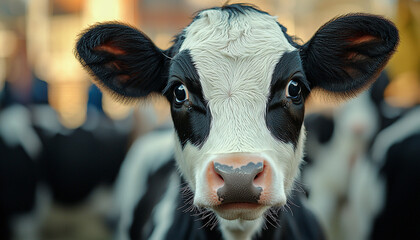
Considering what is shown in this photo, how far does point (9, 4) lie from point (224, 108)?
15077mm

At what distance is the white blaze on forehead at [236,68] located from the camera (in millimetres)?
2486

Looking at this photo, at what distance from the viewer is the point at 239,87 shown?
8.63ft

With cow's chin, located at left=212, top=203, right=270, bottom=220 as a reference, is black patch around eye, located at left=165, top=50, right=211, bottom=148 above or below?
above

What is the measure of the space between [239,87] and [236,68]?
0.12 metres

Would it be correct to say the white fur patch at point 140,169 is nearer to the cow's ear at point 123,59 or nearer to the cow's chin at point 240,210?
the cow's ear at point 123,59

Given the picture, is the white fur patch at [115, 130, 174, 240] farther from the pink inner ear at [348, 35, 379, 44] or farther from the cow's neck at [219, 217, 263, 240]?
the pink inner ear at [348, 35, 379, 44]

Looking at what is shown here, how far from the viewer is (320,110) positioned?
8047mm

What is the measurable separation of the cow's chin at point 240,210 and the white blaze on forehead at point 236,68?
0.82ft

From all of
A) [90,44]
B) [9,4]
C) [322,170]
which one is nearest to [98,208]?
[322,170]

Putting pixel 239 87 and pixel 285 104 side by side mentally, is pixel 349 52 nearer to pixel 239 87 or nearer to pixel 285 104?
pixel 285 104

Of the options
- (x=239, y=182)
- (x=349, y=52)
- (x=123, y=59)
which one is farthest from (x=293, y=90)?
(x=123, y=59)

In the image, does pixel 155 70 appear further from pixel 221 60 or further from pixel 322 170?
pixel 322 170

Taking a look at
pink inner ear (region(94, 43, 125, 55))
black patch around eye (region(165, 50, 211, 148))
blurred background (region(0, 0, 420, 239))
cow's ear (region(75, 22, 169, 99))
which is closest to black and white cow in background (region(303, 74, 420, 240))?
blurred background (region(0, 0, 420, 239))

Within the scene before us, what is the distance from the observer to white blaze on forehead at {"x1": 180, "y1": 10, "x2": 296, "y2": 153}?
2.49 metres
